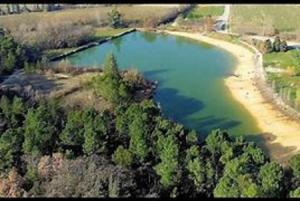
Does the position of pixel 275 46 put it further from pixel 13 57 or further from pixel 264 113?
pixel 13 57

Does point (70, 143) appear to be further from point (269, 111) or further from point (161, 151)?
point (269, 111)

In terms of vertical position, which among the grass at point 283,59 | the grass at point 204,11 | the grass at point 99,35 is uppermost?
the grass at point 204,11

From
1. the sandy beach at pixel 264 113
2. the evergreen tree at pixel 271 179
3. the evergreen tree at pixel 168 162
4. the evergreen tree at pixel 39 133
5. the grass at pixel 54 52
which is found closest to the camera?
the evergreen tree at pixel 271 179

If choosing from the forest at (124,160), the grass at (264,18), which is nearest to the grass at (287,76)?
the grass at (264,18)

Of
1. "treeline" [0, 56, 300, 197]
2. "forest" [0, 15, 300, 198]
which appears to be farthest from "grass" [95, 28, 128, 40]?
"treeline" [0, 56, 300, 197]

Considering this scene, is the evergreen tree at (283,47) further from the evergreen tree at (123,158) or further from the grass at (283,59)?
the evergreen tree at (123,158)
